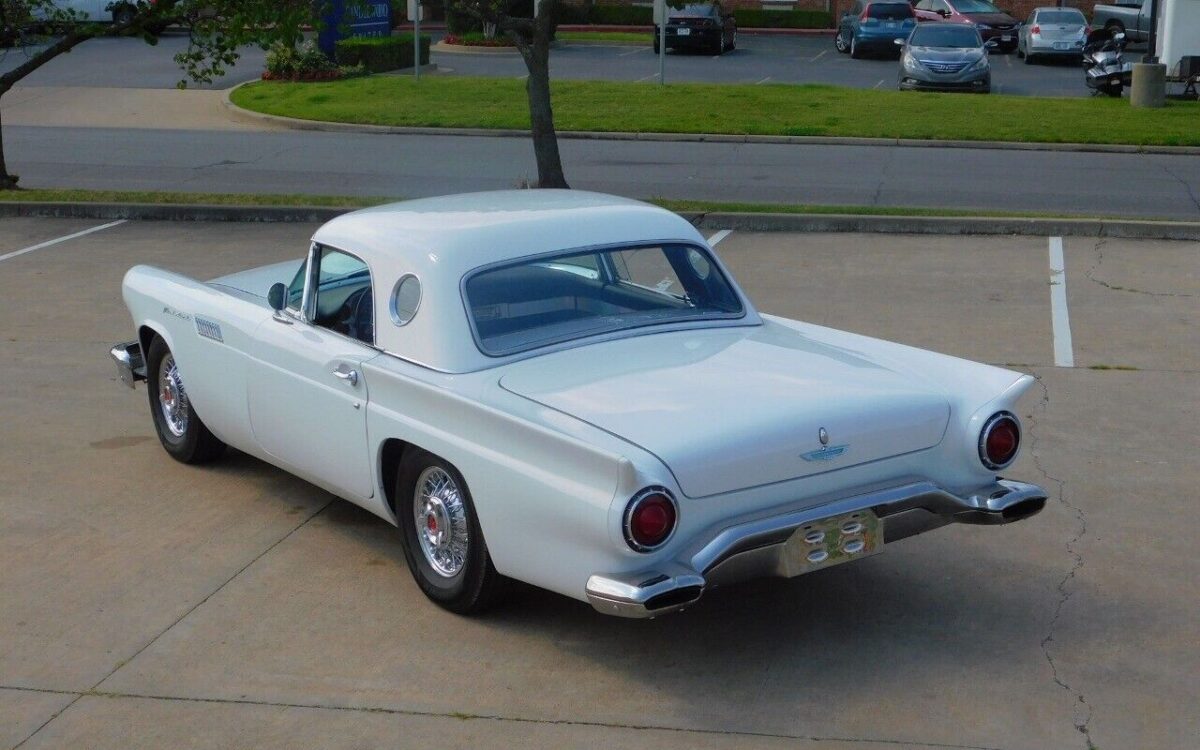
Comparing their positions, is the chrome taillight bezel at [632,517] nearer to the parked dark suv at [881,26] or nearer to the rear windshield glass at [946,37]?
the rear windshield glass at [946,37]

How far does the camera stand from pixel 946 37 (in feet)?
97.1

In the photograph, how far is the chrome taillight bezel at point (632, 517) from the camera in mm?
4641

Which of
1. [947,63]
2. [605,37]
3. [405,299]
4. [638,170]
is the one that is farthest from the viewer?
[605,37]

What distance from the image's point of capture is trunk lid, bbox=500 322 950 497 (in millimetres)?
4887

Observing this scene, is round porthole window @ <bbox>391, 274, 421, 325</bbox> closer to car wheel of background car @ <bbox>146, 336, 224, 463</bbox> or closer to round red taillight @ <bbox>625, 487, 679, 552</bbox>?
round red taillight @ <bbox>625, 487, 679, 552</bbox>

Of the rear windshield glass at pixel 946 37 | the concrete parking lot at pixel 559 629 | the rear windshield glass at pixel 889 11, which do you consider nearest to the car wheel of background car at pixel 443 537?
the concrete parking lot at pixel 559 629

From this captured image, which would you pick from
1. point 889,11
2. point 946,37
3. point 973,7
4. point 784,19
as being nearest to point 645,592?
point 946,37

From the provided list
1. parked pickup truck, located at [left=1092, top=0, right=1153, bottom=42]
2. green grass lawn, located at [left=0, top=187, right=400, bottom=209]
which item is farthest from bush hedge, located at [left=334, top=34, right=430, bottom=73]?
parked pickup truck, located at [left=1092, top=0, right=1153, bottom=42]

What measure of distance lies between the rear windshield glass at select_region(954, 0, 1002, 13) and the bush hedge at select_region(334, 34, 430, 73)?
16.9 m

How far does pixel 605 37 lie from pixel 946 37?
61.2ft

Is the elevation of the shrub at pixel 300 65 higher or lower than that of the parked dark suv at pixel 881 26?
lower

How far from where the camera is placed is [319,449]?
615cm

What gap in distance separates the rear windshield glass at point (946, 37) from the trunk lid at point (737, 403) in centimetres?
2504

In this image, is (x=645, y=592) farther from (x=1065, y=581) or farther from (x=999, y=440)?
(x=1065, y=581)
